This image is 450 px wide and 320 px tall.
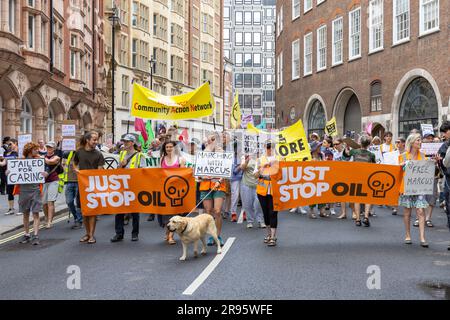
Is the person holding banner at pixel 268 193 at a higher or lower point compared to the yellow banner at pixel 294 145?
lower

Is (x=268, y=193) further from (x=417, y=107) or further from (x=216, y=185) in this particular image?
(x=417, y=107)

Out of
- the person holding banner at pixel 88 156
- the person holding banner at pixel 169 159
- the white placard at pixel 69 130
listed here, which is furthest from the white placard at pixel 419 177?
the white placard at pixel 69 130

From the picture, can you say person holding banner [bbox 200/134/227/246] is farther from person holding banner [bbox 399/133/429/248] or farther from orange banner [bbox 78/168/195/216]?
person holding banner [bbox 399/133/429/248]

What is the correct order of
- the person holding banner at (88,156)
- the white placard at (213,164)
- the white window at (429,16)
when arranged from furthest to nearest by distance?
the white window at (429,16) < the person holding banner at (88,156) < the white placard at (213,164)

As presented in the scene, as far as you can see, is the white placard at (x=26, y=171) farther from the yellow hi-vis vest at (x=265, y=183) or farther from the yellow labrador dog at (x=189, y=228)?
the yellow hi-vis vest at (x=265, y=183)

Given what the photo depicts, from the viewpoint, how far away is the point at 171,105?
1581 centimetres

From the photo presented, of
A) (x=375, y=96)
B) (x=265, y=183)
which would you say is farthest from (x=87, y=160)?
(x=375, y=96)

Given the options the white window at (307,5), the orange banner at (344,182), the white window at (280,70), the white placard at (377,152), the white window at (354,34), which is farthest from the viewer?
the white window at (280,70)

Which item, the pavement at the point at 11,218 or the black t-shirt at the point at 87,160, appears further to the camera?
the pavement at the point at 11,218

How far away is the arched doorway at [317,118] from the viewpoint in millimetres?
38656

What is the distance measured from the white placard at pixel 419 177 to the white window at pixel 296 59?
32.1 meters

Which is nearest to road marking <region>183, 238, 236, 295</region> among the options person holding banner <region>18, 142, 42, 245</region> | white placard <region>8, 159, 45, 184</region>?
person holding banner <region>18, 142, 42, 245</region>

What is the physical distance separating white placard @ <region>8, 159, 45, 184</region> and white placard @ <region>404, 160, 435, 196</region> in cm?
647

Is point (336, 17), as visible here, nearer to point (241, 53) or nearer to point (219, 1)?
point (219, 1)
